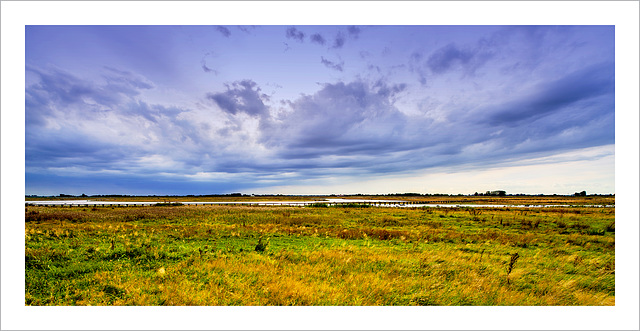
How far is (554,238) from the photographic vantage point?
58.2 ft

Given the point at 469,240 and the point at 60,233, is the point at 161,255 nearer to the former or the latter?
the point at 60,233

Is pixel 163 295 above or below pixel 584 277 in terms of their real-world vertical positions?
above

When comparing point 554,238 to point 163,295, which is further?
point 554,238

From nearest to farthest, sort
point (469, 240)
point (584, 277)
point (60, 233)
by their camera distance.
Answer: point (584, 277) < point (60, 233) < point (469, 240)

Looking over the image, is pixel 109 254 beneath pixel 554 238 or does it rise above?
above

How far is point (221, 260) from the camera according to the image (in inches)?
364
